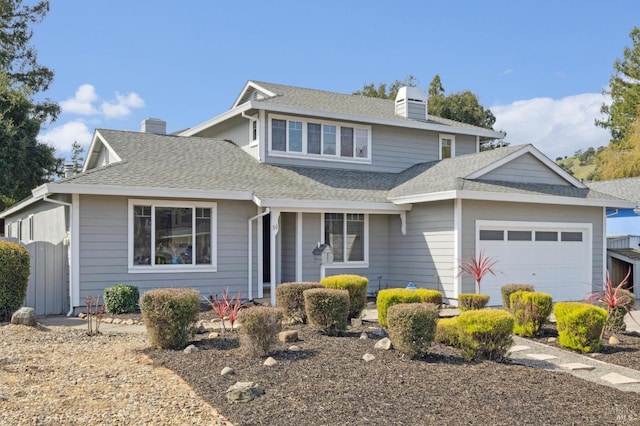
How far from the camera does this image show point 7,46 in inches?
1109

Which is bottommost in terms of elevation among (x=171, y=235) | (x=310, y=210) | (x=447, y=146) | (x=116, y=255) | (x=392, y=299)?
(x=392, y=299)

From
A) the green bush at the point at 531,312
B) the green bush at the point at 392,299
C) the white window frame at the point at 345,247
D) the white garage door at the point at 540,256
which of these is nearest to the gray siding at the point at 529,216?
the white garage door at the point at 540,256

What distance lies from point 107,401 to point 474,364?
425 cm

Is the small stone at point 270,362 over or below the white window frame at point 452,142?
below

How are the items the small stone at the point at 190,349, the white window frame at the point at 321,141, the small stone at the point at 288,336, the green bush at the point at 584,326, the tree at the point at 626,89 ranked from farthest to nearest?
the tree at the point at 626,89
the white window frame at the point at 321,141
the green bush at the point at 584,326
the small stone at the point at 288,336
the small stone at the point at 190,349

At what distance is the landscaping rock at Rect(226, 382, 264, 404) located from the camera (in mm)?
5594

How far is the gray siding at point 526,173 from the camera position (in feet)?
49.4

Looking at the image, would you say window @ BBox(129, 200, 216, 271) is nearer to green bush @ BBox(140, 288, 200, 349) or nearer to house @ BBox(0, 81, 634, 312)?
house @ BBox(0, 81, 634, 312)

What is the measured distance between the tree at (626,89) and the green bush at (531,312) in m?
31.9

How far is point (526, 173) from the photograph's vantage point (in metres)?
15.5

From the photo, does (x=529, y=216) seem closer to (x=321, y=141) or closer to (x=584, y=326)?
(x=321, y=141)

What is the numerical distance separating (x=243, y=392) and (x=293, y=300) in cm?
406

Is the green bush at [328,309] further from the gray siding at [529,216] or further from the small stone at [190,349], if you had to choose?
the gray siding at [529,216]

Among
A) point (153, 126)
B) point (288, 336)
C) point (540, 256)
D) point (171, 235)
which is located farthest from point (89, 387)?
point (153, 126)
